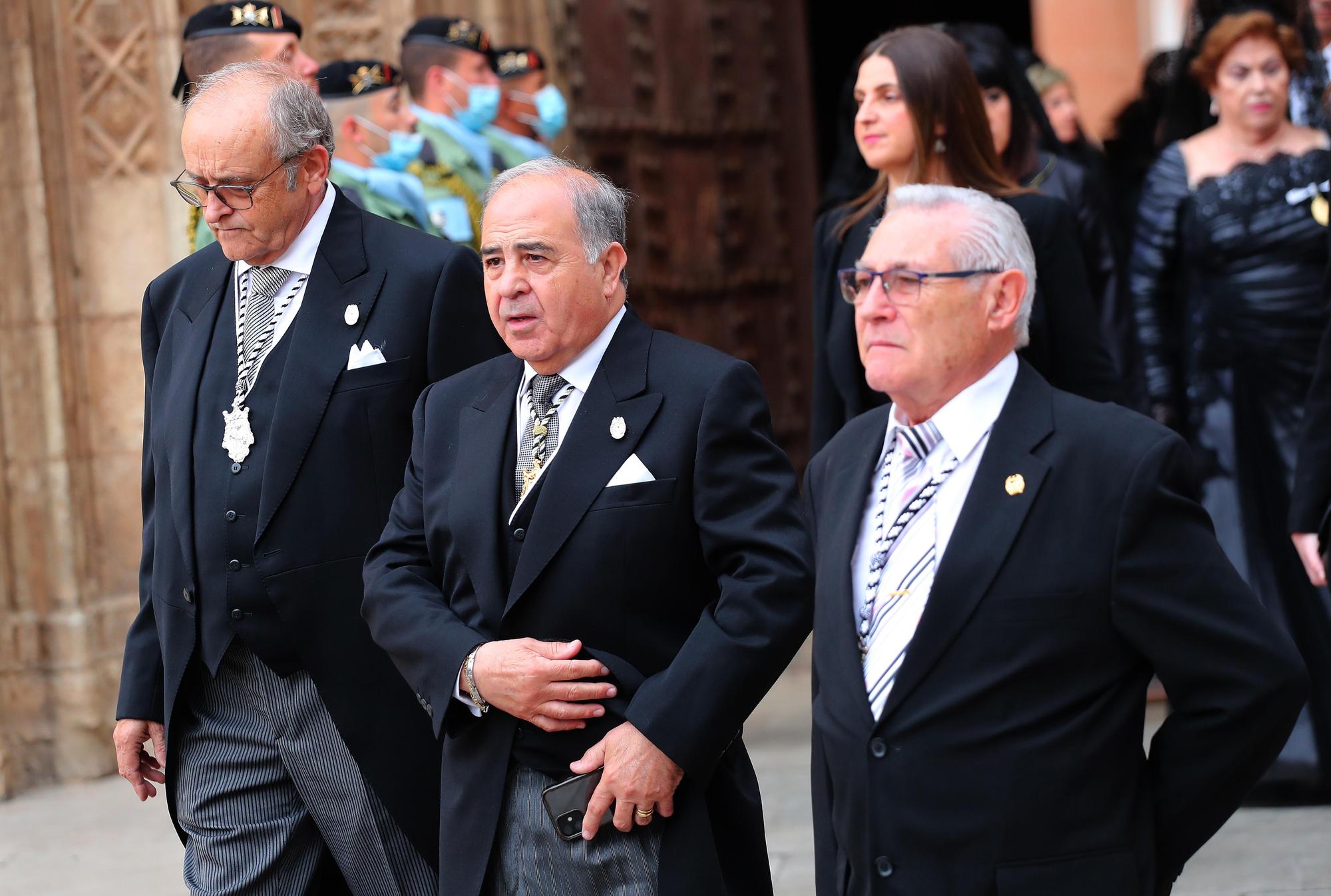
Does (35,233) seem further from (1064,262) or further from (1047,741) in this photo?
(1047,741)

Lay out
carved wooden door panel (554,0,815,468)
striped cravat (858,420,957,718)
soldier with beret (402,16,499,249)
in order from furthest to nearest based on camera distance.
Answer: carved wooden door panel (554,0,815,468) → soldier with beret (402,16,499,249) → striped cravat (858,420,957,718)

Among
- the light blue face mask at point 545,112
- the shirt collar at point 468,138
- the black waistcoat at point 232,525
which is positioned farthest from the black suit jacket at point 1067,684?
the light blue face mask at point 545,112

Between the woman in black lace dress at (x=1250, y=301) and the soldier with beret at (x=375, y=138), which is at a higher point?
the soldier with beret at (x=375, y=138)

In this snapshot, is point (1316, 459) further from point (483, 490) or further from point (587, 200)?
point (483, 490)

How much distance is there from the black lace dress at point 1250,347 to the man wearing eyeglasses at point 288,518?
3.09 m

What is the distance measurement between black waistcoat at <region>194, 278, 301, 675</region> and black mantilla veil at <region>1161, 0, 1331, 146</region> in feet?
11.9

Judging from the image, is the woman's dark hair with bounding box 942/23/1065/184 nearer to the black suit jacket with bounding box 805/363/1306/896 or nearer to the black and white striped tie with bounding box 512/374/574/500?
the black and white striped tie with bounding box 512/374/574/500

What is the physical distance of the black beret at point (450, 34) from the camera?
6.92 meters

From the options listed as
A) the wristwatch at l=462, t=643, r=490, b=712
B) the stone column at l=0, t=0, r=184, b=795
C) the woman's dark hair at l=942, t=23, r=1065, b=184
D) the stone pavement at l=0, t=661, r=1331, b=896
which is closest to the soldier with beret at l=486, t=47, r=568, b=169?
the stone column at l=0, t=0, r=184, b=795

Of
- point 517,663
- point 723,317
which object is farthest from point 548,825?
point 723,317

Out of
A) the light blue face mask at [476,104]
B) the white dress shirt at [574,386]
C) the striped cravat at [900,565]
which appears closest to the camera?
the striped cravat at [900,565]

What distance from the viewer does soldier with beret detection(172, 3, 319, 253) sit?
5215mm

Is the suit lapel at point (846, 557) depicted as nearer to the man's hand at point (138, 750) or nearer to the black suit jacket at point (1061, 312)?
the black suit jacket at point (1061, 312)

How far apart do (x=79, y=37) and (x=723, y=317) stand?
372 cm
